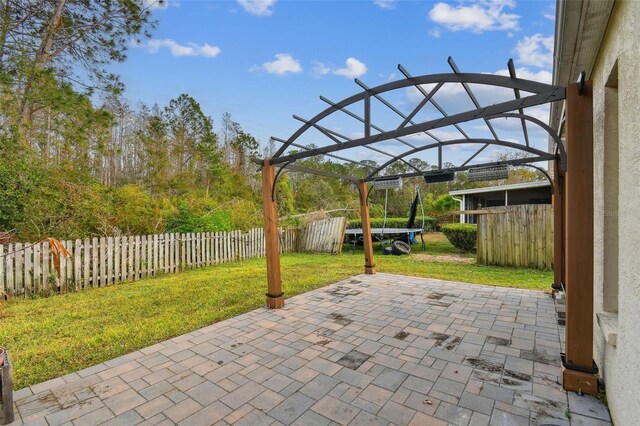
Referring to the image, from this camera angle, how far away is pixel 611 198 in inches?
82.8

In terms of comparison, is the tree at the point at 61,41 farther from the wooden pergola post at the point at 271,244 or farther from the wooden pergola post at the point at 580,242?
the wooden pergola post at the point at 580,242

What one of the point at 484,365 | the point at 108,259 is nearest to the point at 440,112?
the point at 484,365

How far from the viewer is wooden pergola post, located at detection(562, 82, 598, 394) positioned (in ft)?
7.30

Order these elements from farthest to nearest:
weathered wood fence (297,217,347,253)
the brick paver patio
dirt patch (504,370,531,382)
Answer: weathered wood fence (297,217,347,253) < dirt patch (504,370,531,382) < the brick paver patio

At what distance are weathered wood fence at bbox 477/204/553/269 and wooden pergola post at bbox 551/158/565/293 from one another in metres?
2.35

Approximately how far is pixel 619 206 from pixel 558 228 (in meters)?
4.13

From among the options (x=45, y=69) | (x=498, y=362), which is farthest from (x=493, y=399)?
(x=45, y=69)

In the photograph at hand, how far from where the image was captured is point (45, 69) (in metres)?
8.08

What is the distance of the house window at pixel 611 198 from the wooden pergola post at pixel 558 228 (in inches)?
139

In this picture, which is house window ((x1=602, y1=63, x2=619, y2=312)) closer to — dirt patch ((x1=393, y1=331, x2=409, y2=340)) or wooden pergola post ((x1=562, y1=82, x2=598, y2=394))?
wooden pergola post ((x1=562, y1=82, x2=598, y2=394))

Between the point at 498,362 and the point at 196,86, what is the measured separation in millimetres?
19904

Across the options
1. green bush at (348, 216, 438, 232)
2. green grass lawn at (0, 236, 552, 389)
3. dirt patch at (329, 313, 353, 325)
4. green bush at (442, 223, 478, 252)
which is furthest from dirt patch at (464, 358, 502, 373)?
green bush at (348, 216, 438, 232)

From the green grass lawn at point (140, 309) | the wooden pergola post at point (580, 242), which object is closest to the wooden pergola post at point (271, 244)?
the green grass lawn at point (140, 309)

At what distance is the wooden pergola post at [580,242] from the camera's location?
7.30ft
